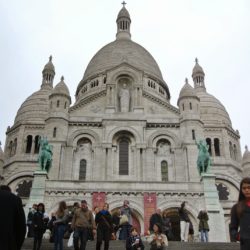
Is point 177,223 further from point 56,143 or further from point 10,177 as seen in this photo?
point 10,177

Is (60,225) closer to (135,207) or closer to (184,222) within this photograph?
(184,222)

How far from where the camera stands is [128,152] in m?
32.7

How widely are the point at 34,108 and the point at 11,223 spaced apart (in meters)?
41.1

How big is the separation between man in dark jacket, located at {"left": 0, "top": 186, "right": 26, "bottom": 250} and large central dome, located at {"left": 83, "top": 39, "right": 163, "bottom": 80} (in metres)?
40.9

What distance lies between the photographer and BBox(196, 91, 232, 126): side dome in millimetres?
45406

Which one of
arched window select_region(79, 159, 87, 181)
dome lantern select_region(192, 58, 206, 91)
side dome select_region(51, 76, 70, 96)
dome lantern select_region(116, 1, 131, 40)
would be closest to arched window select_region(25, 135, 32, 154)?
side dome select_region(51, 76, 70, 96)

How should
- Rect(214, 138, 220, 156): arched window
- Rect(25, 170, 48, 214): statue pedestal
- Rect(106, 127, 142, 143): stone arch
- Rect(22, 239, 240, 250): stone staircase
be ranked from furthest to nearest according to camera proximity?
Rect(214, 138, 220, 156): arched window < Rect(106, 127, 142, 143): stone arch < Rect(25, 170, 48, 214): statue pedestal < Rect(22, 239, 240, 250): stone staircase

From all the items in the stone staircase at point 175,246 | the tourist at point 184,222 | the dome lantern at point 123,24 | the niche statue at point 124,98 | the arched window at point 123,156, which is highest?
the dome lantern at point 123,24

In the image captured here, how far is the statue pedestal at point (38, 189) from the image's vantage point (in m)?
26.5

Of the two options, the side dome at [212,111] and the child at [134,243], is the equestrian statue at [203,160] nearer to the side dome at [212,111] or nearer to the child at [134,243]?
the child at [134,243]

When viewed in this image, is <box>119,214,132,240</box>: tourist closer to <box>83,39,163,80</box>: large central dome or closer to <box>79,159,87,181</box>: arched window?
<box>79,159,87,181</box>: arched window

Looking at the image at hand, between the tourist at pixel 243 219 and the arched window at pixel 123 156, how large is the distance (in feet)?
83.1

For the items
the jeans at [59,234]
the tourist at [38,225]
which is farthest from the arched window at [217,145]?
the jeans at [59,234]

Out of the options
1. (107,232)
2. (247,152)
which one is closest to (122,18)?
(247,152)
